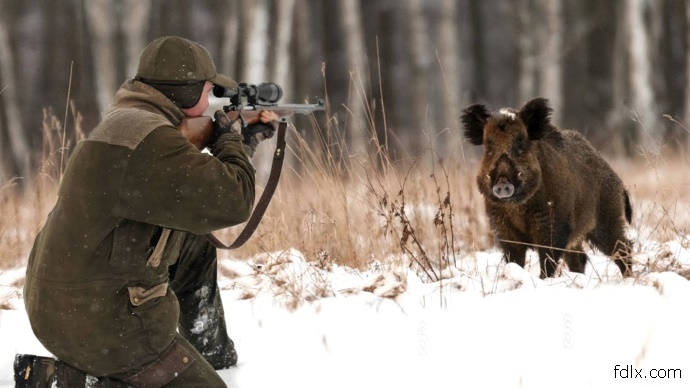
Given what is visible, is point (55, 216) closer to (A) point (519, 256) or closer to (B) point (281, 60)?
(A) point (519, 256)

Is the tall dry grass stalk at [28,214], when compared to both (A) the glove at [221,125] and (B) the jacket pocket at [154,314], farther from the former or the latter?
(B) the jacket pocket at [154,314]

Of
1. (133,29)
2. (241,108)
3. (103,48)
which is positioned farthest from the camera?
(133,29)

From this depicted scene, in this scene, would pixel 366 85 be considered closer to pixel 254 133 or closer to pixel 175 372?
pixel 254 133

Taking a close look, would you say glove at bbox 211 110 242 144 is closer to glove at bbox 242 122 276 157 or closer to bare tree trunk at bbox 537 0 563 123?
glove at bbox 242 122 276 157

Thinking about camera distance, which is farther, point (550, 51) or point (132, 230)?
point (550, 51)

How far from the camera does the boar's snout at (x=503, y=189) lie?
5.07 metres

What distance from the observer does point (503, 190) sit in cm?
509

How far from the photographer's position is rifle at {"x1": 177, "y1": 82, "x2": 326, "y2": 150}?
10.8 feet

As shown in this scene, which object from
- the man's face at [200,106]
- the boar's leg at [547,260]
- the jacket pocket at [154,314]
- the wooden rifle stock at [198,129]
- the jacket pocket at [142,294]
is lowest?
the boar's leg at [547,260]

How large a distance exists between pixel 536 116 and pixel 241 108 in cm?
239

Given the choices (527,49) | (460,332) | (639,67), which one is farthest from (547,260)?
(639,67)

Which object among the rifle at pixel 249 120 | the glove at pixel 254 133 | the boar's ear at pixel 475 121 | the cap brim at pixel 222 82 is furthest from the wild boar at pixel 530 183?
the cap brim at pixel 222 82

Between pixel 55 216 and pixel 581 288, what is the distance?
2.89m

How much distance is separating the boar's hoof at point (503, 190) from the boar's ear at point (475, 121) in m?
0.48
